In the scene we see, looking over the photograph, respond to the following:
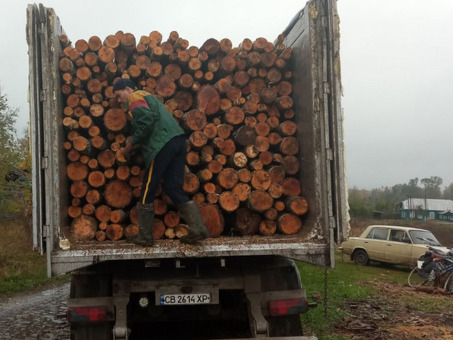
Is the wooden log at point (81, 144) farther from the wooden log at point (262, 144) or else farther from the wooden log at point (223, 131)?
the wooden log at point (262, 144)

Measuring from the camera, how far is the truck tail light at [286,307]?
4.30 m

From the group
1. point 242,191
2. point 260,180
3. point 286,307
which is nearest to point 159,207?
point 242,191

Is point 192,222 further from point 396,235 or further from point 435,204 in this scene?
point 435,204

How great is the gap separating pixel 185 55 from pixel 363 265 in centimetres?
1426

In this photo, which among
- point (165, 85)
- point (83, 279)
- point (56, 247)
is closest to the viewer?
point (56, 247)

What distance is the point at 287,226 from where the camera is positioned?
4699 millimetres

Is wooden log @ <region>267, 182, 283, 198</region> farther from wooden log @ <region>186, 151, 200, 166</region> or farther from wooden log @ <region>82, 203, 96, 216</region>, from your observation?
wooden log @ <region>82, 203, 96, 216</region>

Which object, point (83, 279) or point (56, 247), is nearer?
point (56, 247)

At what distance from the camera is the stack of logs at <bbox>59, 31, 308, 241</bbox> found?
476 centimetres

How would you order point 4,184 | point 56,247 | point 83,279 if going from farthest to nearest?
point 4,184, point 83,279, point 56,247

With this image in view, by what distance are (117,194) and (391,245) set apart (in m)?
13.9

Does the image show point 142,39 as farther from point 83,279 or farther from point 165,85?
point 83,279

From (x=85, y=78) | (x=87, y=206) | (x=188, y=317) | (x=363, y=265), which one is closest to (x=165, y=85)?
(x=85, y=78)

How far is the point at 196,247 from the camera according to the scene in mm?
4137
